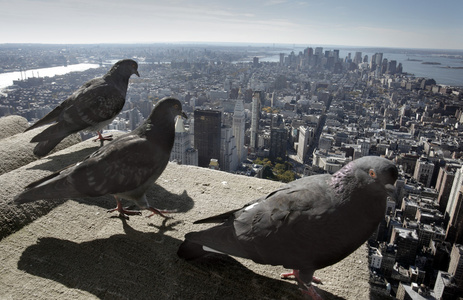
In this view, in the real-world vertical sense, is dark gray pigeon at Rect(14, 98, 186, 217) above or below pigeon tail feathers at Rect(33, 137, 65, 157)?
above

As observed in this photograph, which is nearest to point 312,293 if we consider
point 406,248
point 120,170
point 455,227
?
point 120,170

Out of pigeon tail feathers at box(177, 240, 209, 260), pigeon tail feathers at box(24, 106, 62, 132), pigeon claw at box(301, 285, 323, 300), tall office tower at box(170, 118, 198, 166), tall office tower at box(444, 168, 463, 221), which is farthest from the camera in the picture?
tall office tower at box(170, 118, 198, 166)

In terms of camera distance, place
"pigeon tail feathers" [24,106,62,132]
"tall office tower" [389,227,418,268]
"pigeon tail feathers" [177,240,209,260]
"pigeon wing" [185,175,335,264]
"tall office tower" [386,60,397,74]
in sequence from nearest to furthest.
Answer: "pigeon wing" [185,175,335,264] < "pigeon tail feathers" [177,240,209,260] < "pigeon tail feathers" [24,106,62,132] < "tall office tower" [389,227,418,268] < "tall office tower" [386,60,397,74]

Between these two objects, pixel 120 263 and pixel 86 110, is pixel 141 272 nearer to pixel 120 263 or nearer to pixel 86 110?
pixel 120 263

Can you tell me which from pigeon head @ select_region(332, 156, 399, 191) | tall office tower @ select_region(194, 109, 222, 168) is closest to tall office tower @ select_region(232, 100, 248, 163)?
tall office tower @ select_region(194, 109, 222, 168)

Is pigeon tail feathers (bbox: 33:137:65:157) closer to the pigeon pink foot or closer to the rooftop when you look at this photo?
the rooftop

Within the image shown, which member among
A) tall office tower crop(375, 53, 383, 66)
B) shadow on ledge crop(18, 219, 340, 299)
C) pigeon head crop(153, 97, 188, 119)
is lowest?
tall office tower crop(375, 53, 383, 66)

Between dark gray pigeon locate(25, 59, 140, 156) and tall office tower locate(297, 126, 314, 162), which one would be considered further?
tall office tower locate(297, 126, 314, 162)
